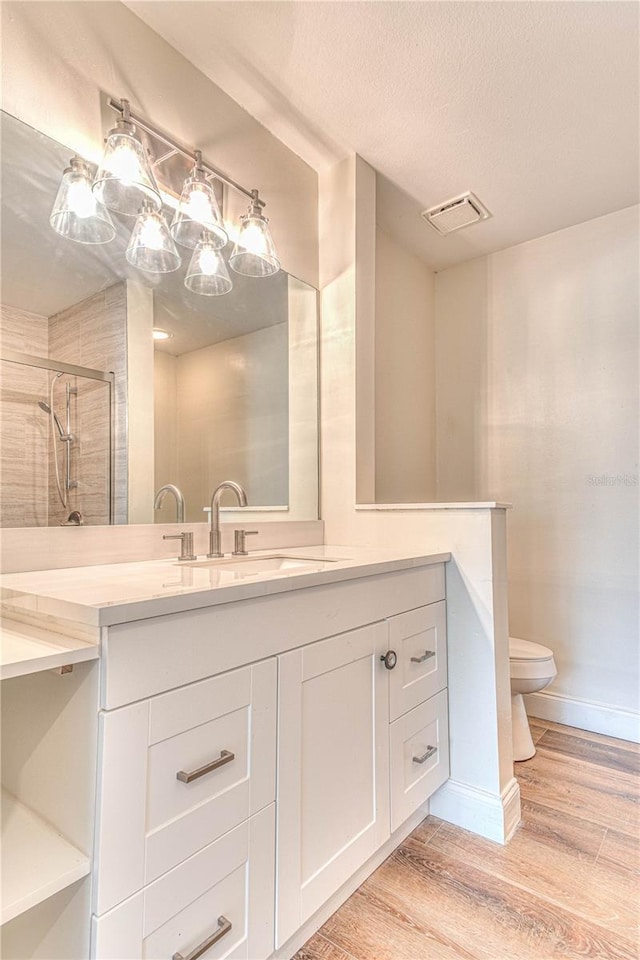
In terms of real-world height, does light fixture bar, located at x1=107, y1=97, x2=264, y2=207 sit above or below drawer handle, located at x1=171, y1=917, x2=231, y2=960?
above

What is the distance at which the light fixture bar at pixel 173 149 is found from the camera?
55.0 inches

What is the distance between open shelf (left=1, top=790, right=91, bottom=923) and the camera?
703 millimetres

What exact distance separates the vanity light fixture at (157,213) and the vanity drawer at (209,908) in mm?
1494

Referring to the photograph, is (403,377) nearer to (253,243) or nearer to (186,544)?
(253,243)

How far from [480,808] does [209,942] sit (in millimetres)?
1016

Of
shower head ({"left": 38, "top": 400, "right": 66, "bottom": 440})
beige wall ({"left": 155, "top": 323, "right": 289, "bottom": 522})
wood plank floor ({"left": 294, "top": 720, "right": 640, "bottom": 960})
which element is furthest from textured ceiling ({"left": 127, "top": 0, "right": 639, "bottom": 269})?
wood plank floor ({"left": 294, "top": 720, "right": 640, "bottom": 960})

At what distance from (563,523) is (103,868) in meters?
2.31

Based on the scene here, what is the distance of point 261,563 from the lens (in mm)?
1664

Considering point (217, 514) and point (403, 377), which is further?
point (403, 377)

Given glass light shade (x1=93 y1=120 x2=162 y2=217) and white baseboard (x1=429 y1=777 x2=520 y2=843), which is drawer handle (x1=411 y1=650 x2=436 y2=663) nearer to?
white baseboard (x1=429 y1=777 x2=520 y2=843)

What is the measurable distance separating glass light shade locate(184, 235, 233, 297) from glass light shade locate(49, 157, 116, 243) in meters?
0.33

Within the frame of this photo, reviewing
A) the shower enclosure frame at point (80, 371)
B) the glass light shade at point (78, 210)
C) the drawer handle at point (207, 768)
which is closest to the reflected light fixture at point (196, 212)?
the glass light shade at point (78, 210)

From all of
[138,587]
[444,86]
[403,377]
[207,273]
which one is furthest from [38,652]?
[403,377]

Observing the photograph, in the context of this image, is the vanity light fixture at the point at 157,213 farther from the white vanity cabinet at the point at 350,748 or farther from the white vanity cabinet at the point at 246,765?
the white vanity cabinet at the point at 350,748
